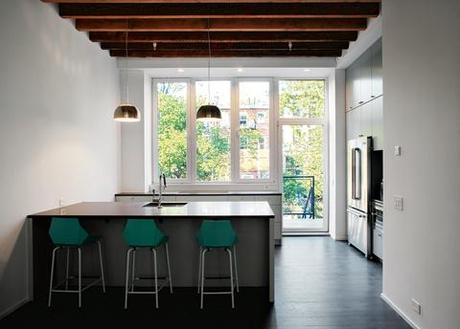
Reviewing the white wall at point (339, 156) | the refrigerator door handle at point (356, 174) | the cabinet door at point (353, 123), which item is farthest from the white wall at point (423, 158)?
the white wall at point (339, 156)

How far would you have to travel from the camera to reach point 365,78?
5.52 metres

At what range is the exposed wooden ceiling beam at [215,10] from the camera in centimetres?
443

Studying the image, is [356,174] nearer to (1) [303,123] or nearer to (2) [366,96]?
(2) [366,96]

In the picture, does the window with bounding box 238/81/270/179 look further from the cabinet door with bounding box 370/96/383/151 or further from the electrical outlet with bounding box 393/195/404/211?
the electrical outlet with bounding box 393/195/404/211

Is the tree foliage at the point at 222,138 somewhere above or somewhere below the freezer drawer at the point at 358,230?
above

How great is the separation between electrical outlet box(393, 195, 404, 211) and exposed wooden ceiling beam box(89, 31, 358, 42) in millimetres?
2821

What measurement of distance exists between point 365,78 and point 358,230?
7.36ft

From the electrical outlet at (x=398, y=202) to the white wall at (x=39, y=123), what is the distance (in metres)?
3.61

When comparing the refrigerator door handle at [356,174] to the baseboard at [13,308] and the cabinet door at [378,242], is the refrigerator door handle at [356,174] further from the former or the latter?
the baseboard at [13,308]

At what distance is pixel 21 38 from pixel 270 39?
3183 mm

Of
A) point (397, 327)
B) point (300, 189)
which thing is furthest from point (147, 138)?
point (397, 327)

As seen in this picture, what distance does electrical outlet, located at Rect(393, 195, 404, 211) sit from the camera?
345cm

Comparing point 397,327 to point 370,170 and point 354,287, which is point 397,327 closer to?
point 354,287

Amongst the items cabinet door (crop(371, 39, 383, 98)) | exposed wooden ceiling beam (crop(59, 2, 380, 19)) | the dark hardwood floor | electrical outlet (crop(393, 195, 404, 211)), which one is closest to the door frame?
cabinet door (crop(371, 39, 383, 98))
